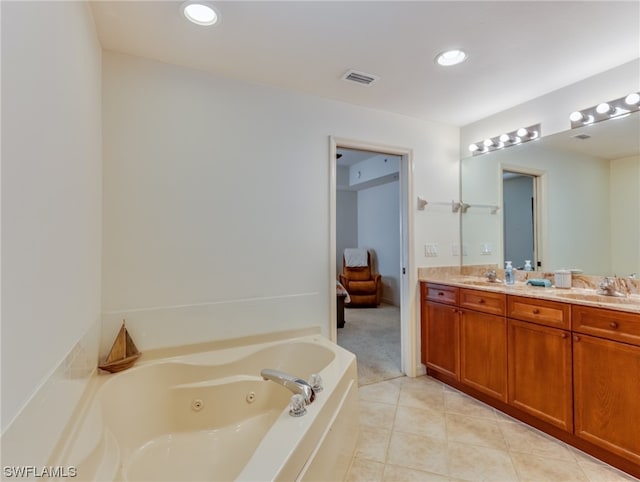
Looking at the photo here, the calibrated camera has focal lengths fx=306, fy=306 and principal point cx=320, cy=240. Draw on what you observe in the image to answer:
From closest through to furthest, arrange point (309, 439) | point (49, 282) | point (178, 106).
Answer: point (49, 282) → point (309, 439) → point (178, 106)

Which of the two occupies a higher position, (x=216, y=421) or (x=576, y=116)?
(x=576, y=116)

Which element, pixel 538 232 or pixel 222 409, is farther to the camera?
pixel 538 232

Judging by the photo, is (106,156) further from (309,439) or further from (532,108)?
(532,108)

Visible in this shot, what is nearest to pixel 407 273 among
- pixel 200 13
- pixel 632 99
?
pixel 632 99

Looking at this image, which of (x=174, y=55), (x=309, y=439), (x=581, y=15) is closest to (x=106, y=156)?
(x=174, y=55)

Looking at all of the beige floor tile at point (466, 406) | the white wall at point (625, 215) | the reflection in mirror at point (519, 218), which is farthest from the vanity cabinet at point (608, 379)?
the reflection in mirror at point (519, 218)

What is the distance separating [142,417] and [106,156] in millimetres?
1509

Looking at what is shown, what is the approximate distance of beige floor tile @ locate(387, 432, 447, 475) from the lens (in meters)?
1.71

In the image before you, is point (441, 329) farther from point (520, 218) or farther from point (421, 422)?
point (520, 218)

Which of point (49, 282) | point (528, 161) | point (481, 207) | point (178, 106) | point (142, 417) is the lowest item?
point (142, 417)

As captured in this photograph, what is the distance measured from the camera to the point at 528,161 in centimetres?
263

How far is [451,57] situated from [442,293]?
1806mm

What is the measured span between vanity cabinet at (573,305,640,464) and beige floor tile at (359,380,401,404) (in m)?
1.17

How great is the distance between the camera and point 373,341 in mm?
3865
